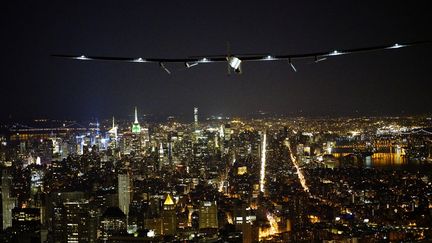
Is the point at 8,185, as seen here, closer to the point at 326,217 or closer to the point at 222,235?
the point at 222,235

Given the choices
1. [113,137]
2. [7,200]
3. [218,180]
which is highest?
[113,137]

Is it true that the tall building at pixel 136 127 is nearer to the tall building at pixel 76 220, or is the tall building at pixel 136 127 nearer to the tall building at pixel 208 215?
the tall building at pixel 76 220

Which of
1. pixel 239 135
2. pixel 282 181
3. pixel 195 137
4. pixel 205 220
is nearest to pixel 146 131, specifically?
pixel 195 137

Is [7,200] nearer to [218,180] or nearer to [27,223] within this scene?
[27,223]

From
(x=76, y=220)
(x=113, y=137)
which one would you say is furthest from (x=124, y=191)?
(x=113, y=137)

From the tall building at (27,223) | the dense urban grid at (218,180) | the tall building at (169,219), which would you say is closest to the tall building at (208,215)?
the dense urban grid at (218,180)
